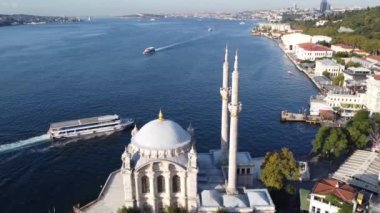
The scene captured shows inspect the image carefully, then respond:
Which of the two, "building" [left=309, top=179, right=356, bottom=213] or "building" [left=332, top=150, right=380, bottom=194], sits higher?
"building" [left=309, top=179, right=356, bottom=213]

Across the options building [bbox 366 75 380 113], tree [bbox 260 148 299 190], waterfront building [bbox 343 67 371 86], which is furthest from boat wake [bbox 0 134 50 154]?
waterfront building [bbox 343 67 371 86]

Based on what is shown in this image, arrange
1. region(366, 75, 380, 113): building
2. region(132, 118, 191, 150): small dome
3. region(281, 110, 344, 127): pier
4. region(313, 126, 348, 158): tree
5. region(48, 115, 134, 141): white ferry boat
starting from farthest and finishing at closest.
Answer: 1. region(281, 110, 344, 127): pier
2. region(366, 75, 380, 113): building
3. region(48, 115, 134, 141): white ferry boat
4. region(313, 126, 348, 158): tree
5. region(132, 118, 191, 150): small dome

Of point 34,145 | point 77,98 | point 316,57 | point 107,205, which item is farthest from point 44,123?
point 316,57

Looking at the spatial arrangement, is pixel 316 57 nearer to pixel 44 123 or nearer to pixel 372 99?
pixel 372 99

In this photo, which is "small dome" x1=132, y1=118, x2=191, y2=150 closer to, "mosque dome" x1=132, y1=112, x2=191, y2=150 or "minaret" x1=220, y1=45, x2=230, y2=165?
"mosque dome" x1=132, y1=112, x2=191, y2=150

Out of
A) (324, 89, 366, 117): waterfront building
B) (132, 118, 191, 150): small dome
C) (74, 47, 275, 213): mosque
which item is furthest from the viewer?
(324, 89, 366, 117): waterfront building

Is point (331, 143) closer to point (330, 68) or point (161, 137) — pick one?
point (161, 137)

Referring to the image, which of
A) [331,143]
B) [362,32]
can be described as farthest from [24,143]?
[362,32]
